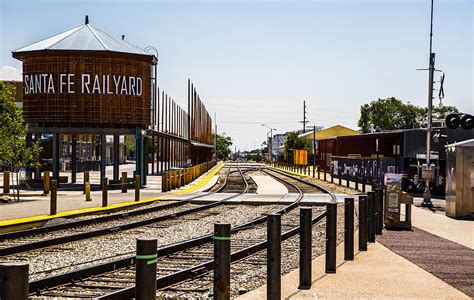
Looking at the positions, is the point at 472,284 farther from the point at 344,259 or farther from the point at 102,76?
the point at 102,76

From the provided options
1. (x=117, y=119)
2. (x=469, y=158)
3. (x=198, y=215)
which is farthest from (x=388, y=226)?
(x=117, y=119)

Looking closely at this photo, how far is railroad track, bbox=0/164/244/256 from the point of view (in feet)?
44.7

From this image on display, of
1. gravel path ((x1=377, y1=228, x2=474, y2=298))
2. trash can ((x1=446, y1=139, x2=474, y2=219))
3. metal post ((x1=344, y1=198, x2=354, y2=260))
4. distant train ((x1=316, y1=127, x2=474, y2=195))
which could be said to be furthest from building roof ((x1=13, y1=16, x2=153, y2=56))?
metal post ((x1=344, y1=198, x2=354, y2=260))

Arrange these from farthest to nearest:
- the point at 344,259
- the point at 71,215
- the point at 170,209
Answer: the point at 170,209, the point at 71,215, the point at 344,259

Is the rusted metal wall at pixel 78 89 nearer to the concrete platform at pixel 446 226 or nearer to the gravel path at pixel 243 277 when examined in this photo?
the concrete platform at pixel 446 226

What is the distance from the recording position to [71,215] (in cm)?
2031

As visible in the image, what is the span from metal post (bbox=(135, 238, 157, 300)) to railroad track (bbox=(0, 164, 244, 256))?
7.63 metres

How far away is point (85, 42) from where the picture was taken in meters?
38.5

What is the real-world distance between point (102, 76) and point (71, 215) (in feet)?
60.4

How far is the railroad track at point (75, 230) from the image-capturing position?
13623 millimetres

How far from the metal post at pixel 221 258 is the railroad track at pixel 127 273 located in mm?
1457

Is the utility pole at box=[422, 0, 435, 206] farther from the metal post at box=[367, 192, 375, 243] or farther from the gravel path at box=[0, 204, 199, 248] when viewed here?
the metal post at box=[367, 192, 375, 243]

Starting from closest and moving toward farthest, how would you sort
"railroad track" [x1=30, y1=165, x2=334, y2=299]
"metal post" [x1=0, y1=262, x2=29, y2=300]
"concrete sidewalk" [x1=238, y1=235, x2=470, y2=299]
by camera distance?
"metal post" [x1=0, y1=262, x2=29, y2=300], "concrete sidewalk" [x1=238, y1=235, x2=470, y2=299], "railroad track" [x1=30, y1=165, x2=334, y2=299]

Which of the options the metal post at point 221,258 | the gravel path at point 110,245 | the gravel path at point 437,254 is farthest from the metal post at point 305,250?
the gravel path at point 110,245
